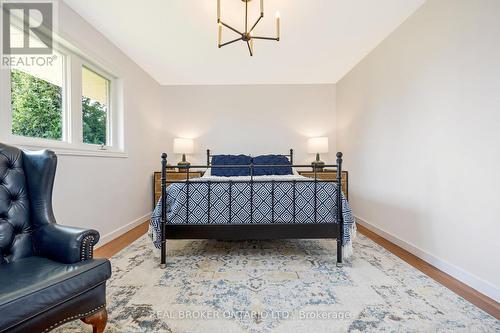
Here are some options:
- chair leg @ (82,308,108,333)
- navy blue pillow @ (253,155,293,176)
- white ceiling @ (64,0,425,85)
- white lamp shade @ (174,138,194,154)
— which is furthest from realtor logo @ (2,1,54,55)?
navy blue pillow @ (253,155,293,176)

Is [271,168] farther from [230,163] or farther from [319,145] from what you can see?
[319,145]

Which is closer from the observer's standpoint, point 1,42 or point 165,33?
point 1,42

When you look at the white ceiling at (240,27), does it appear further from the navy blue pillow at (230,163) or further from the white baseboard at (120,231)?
the white baseboard at (120,231)

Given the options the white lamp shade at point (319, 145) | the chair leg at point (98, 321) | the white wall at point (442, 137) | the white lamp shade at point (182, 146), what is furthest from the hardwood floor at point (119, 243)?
the white wall at point (442, 137)

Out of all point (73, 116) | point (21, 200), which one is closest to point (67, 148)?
point (73, 116)

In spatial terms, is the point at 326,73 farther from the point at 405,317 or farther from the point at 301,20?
the point at 405,317

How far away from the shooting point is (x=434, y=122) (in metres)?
2.12

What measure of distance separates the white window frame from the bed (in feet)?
3.29

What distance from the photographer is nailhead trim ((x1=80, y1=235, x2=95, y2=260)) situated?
1.21m

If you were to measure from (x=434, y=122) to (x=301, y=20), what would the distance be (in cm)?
159

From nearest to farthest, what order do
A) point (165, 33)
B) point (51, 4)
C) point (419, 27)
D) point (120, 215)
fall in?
point (51, 4)
point (419, 27)
point (165, 33)
point (120, 215)

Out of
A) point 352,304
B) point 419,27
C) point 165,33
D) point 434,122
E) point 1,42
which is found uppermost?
point 165,33

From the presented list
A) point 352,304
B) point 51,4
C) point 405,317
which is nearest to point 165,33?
point 51,4

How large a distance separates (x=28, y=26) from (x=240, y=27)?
1847 millimetres
